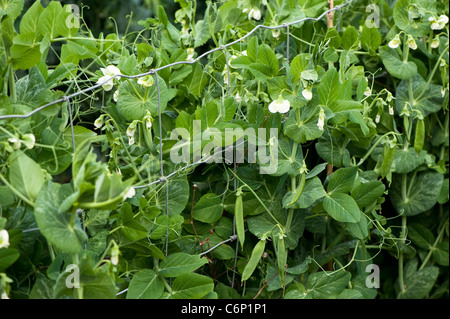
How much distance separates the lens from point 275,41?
1.43 metres

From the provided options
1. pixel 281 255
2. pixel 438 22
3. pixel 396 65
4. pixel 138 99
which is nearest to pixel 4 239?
pixel 138 99

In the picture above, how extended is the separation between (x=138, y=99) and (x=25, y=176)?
35 centimetres

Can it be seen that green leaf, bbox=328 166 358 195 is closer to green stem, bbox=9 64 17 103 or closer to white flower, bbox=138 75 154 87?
white flower, bbox=138 75 154 87

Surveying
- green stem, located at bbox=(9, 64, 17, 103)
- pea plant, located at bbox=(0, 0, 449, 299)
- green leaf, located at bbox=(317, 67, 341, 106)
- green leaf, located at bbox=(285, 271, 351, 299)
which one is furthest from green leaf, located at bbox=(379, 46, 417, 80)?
green stem, located at bbox=(9, 64, 17, 103)

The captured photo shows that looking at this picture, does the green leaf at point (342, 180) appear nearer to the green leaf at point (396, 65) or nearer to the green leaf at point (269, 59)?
the green leaf at point (269, 59)

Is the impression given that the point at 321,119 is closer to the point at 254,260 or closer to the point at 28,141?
the point at 254,260

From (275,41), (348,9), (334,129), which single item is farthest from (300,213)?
(348,9)

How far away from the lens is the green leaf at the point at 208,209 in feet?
3.96

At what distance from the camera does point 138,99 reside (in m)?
1.13

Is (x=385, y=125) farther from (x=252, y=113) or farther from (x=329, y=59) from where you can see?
(x=252, y=113)

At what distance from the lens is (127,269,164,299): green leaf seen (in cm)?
104

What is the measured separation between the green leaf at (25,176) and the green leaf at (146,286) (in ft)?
0.98

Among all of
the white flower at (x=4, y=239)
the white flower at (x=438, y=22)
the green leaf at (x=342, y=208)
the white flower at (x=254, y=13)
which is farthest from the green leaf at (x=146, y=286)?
the white flower at (x=438, y=22)
